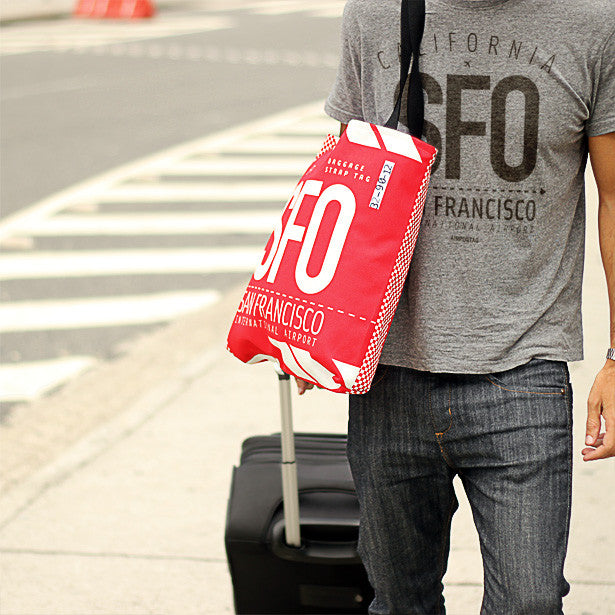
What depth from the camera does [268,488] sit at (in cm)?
284

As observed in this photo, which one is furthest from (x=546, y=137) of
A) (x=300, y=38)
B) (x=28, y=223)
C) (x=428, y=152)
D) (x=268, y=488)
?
(x=300, y=38)

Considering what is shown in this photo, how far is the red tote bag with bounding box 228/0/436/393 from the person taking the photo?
2.00 m

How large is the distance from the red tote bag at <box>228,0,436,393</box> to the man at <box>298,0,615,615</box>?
0.07 meters

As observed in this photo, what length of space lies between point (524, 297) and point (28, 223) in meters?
6.87

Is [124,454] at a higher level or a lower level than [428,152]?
lower

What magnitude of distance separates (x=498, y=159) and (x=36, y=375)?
3.90m

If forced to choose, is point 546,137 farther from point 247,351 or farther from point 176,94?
point 176,94

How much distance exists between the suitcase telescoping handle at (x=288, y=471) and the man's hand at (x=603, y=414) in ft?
2.72

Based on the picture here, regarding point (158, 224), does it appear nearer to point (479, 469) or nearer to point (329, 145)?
point (329, 145)

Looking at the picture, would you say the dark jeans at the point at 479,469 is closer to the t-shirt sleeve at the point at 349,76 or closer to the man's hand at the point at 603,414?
the man's hand at the point at 603,414

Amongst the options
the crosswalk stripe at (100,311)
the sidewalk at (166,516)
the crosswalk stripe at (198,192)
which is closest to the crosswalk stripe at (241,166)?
the crosswalk stripe at (198,192)

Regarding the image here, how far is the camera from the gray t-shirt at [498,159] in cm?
197

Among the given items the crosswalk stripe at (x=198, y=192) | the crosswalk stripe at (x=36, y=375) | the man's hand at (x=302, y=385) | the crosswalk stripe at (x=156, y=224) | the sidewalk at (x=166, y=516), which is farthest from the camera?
the crosswalk stripe at (x=198, y=192)

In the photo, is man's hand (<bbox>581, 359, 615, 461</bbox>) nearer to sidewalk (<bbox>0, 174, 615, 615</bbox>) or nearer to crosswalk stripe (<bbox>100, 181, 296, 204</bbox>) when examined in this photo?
sidewalk (<bbox>0, 174, 615, 615</bbox>)
